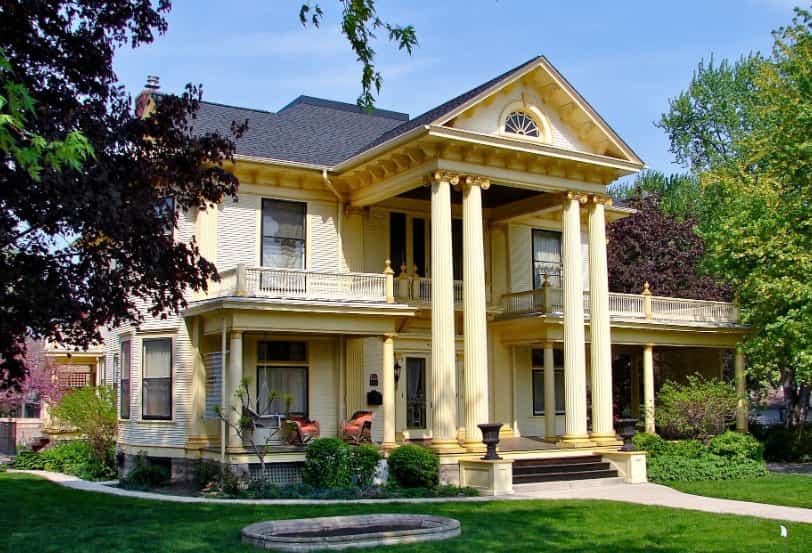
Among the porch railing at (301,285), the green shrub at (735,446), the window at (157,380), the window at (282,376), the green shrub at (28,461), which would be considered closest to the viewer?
Result: the porch railing at (301,285)

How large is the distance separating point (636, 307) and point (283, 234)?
11459 millimetres

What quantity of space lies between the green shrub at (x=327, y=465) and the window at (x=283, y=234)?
5542 millimetres

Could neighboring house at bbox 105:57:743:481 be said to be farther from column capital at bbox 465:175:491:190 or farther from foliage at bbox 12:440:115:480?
foliage at bbox 12:440:115:480

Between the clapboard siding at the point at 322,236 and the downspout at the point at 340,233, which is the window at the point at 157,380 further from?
the downspout at the point at 340,233

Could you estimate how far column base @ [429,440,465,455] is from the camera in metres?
21.1

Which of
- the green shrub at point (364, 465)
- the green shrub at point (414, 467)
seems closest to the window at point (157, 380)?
the green shrub at point (364, 465)

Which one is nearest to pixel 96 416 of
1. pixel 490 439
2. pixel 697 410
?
pixel 490 439

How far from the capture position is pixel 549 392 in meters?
25.9

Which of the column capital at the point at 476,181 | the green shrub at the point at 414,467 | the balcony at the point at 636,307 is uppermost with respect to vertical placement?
the column capital at the point at 476,181

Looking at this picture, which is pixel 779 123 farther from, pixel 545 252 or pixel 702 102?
pixel 702 102

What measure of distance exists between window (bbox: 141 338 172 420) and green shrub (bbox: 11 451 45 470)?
7393 mm

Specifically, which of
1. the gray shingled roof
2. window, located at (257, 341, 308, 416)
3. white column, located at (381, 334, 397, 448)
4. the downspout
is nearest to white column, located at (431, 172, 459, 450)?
white column, located at (381, 334, 397, 448)

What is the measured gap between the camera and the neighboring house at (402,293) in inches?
860

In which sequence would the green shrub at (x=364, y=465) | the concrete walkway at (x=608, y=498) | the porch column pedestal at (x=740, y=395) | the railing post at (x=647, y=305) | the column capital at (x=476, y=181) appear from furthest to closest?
1. the railing post at (x=647, y=305)
2. the porch column pedestal at (x=740, y=395)
3. the column capital at (x=476, y=181)
4. the green shrub at (x=364, y=465)
5. the concrete walkway at (x=608, y=498)
